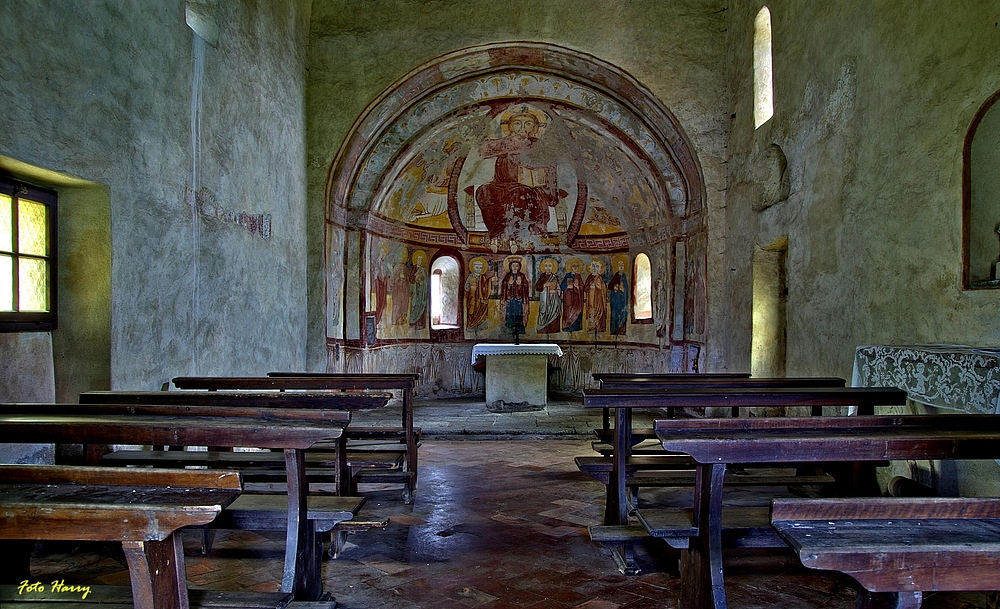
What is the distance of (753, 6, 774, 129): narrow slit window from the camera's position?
28.9 ft

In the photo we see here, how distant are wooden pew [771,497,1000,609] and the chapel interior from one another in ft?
6.62

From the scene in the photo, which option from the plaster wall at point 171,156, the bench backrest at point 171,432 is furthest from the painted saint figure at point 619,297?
the bench backrest at point 171,432

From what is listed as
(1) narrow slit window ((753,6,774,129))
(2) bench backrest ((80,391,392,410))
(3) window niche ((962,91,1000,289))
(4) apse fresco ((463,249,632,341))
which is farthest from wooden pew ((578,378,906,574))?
(4) apse fresco ((463,249,632,341))

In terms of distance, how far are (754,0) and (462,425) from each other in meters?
7.77

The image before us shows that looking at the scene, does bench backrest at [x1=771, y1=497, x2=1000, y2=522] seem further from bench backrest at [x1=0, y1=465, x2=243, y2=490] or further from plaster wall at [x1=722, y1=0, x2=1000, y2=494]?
plaster wall at [x1=722, y1=0, x2=1000, y2=494]

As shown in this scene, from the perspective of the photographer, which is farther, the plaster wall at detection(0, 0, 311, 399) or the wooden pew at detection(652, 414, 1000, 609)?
the plaster wall at detection(0, 0, 311, 399)

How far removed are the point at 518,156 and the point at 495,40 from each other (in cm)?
401

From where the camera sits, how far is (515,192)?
49.1ft

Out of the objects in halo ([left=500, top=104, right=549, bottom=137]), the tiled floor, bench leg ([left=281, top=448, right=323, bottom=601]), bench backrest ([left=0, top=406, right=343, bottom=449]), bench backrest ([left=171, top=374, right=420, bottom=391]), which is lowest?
the tiled floor

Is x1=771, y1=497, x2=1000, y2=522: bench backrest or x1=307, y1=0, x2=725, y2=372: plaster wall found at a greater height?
x1=307, y1=0, x2=725, y2=372: plaster wall

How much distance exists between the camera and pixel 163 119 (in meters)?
6.20

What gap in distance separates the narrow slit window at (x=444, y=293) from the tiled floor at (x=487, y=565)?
30.8ft

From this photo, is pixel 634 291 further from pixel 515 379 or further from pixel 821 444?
pixel 821 444
